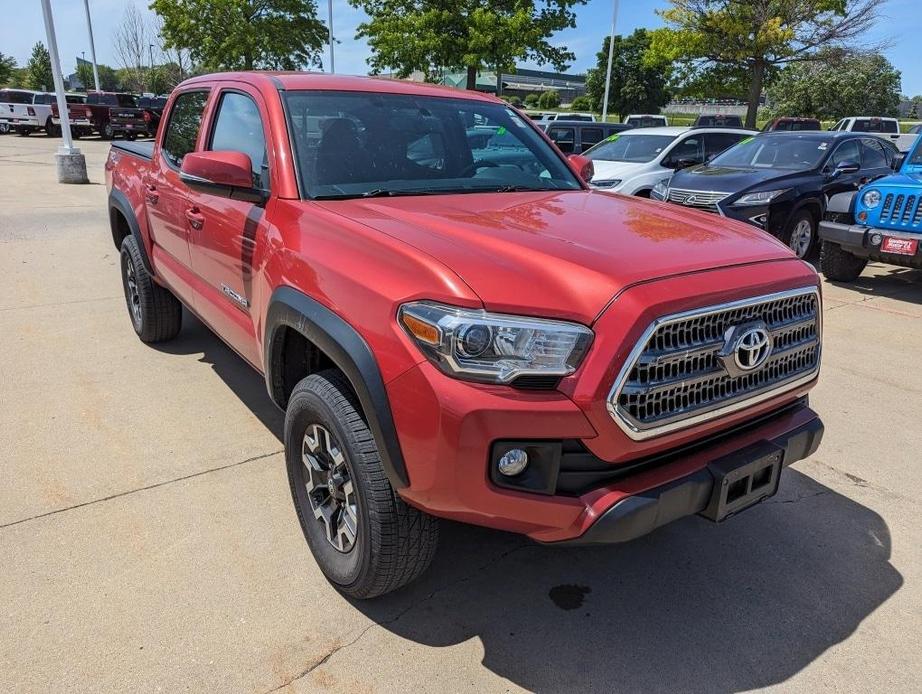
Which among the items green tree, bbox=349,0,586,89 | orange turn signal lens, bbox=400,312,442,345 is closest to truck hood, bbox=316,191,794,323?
orange turn signal lens, bbox=400,312,442,345

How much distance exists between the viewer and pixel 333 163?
3008 millimetres

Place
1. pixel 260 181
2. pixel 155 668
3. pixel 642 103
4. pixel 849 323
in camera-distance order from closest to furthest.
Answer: pixel 155 668 < pixel 260 181 < pixel 849 323 < pixel 642 103

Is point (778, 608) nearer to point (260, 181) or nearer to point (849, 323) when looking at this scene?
point (260, 181)

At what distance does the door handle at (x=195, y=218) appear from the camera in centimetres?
354

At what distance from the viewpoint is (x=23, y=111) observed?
95.0ft

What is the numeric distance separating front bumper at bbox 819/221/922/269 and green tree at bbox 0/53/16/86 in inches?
2760

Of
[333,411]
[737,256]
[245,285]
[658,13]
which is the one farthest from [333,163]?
[658,13]

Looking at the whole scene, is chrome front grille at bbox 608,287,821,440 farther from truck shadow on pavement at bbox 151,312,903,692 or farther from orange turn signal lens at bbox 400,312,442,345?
truck shadow on pavement at bbox 151,312,903,692

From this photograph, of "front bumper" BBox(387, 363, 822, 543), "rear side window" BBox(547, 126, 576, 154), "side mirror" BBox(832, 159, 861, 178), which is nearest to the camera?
"front bumper" BBox(387, 363, 822, 543)

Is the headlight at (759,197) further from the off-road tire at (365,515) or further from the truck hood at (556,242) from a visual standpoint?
the off-road tire at (365,515)

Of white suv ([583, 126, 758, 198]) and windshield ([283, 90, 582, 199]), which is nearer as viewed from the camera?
windshield ([283, 90, 582, 199])

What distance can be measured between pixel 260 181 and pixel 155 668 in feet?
6.34

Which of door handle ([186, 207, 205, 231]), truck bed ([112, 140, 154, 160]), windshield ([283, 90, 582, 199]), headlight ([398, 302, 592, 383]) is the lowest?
headlight ([398, 302, 592, 383])

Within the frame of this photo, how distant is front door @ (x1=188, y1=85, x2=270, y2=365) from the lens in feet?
9.94
